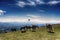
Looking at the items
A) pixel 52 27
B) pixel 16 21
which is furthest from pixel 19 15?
pixel 52 27

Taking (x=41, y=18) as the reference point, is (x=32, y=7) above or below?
above

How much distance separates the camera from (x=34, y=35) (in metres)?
3.13

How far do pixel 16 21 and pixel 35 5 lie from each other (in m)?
0.59

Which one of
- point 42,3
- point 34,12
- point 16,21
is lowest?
point 16,21

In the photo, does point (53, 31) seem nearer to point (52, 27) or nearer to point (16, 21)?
point (52, 27)

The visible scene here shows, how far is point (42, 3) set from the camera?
3170 millimetres

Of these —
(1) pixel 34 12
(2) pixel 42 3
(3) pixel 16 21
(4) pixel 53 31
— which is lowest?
(4) pixel 53 31

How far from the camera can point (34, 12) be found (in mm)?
3180

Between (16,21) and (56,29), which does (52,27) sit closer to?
(56,29)

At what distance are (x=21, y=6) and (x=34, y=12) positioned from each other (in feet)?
1.13

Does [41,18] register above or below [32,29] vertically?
above

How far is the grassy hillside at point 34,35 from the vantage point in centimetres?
310

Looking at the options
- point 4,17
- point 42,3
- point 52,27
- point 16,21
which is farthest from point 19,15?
point 52,27

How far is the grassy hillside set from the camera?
122 inches
